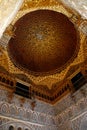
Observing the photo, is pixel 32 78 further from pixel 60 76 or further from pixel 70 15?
pixel 70 15

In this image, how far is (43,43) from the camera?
738 cm

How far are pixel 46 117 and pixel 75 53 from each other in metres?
2.37

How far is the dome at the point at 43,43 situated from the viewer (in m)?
6.65

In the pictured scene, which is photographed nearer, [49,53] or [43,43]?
[43,43]

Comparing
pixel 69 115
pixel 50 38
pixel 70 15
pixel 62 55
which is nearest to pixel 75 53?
pixel 62 55

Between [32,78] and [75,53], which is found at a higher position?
[75,53]

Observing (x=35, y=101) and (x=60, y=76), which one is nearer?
(x=35, y=101)

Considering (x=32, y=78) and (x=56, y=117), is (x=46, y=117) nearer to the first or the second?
(x=56, y=117)

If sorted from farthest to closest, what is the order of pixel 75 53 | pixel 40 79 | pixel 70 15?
pixel 40 79, pixel 75 53, pixel 70 15

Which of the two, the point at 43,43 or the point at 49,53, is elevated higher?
the point at 43,43

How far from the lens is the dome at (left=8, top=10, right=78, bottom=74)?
6.65 metres

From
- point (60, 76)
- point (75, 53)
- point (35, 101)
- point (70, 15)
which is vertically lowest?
point (35, 101)

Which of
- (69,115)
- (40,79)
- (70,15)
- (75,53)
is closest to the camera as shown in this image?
(70,15)

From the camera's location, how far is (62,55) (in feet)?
24.3
